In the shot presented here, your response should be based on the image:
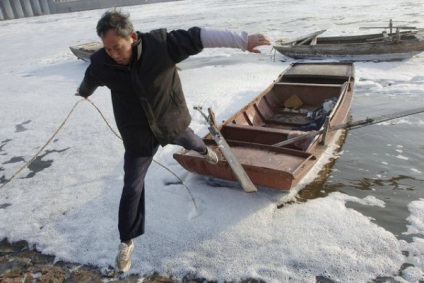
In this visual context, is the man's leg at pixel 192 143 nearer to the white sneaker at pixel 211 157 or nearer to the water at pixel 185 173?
the white sneaker at pixel 211 157

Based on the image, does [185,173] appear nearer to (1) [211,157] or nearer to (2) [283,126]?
(1) [211,157]

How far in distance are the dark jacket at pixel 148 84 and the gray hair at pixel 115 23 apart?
159mm

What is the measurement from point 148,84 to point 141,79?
0.22 ft

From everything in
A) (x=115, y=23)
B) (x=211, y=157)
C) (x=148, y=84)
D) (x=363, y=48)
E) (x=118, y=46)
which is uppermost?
(x=115, y=23)

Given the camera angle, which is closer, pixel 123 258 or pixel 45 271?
pixel 123 258

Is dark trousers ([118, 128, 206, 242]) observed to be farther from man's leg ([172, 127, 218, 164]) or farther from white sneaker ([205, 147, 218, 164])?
white sneaker ([205, 147, 218, 164])

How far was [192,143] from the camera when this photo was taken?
3494 mm

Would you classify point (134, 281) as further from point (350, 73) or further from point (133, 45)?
point (350, 73)

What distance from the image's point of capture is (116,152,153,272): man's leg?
3020mm

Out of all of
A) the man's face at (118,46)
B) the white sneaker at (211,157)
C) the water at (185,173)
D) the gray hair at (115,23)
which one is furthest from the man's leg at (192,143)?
the gray hair at (115,23)

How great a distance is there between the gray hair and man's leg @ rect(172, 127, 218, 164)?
113 cm

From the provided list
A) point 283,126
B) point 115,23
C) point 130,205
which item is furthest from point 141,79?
point 283,126

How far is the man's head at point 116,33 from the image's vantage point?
8.02 feet

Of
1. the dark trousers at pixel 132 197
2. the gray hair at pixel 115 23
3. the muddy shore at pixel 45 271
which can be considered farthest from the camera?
the muddy shore at pixel 45 271
